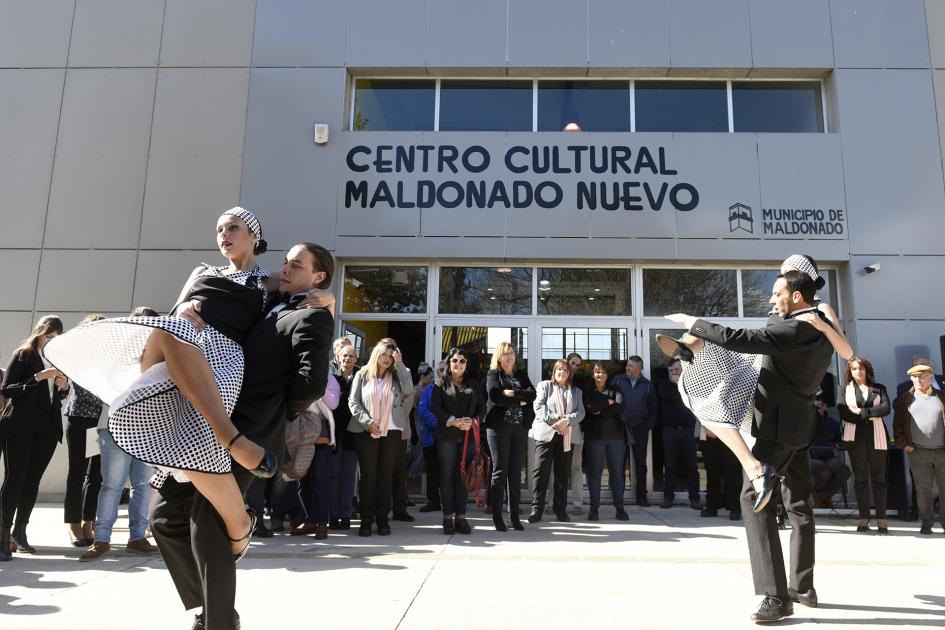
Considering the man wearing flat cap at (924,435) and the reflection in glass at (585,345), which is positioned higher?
the reflection in glass at (585,345)

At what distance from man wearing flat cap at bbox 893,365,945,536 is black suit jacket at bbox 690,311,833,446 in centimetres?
422

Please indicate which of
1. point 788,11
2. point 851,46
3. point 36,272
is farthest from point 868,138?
point 36,272

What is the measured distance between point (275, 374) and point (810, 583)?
3244 millimetres

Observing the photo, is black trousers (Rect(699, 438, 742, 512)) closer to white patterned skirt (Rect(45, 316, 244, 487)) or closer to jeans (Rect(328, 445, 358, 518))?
jeans (Rect(328, 445, 358, 518))

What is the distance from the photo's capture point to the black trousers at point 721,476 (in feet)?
24.1

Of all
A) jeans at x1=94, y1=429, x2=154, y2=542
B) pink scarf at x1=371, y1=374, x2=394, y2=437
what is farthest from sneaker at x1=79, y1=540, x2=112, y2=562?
pink scarf at x1=371, y1=374, x2=394, y2=437

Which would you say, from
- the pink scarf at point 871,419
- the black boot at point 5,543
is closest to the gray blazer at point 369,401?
the black boot at point 5,543

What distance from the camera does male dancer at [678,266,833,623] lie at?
3.40 m

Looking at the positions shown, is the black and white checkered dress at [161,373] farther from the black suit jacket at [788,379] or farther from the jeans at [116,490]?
the jeans at [116,490]

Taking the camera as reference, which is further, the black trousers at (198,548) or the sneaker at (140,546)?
the sneaker at (140,546)

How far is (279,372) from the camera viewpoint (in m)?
2.29

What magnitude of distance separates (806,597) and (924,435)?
169 inches

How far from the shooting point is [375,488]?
20.6ft

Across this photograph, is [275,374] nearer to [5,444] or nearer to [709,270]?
[5,444]
